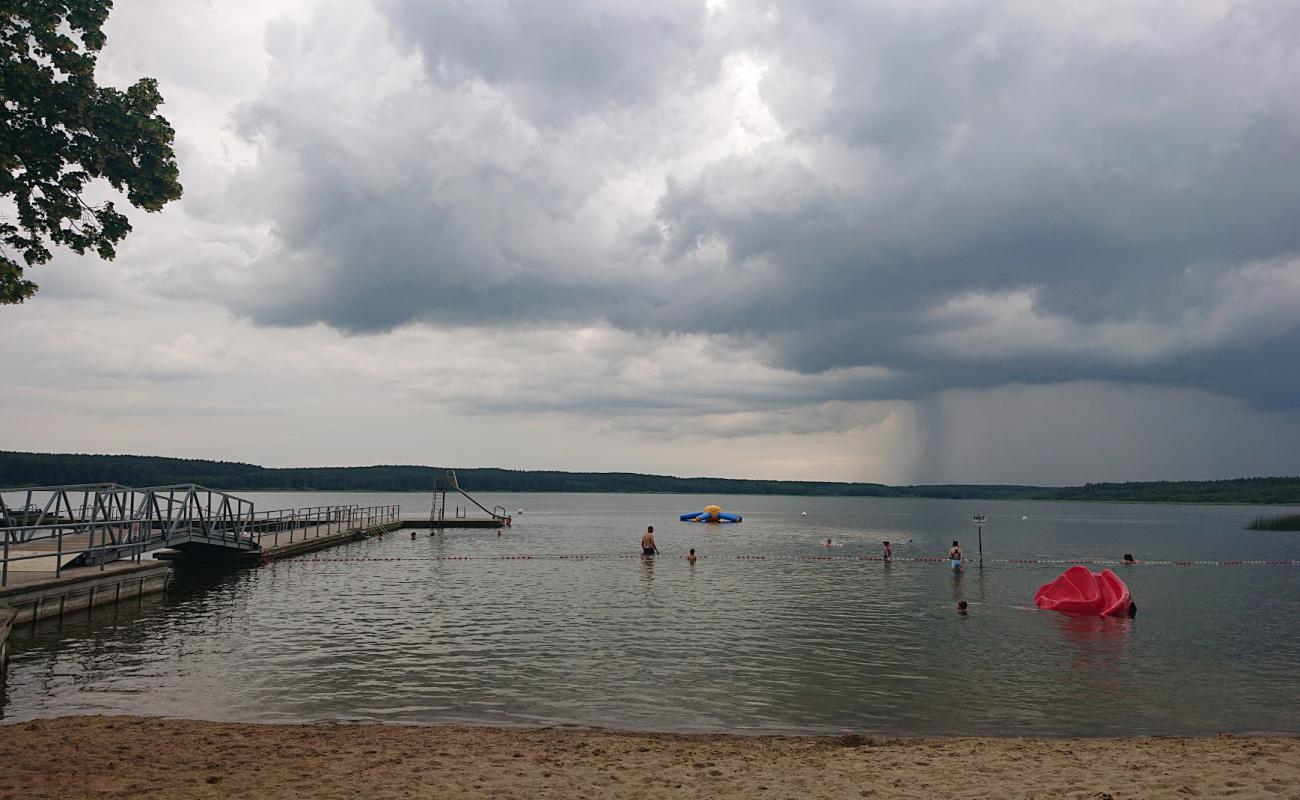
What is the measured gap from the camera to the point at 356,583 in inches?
1427

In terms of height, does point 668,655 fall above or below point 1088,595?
below

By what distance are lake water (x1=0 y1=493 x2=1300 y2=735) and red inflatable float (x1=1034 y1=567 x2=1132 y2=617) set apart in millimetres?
909

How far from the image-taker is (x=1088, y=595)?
29.4 m

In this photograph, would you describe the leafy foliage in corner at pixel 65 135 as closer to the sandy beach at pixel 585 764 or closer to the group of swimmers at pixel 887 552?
the sandy beach at pixel 585 764

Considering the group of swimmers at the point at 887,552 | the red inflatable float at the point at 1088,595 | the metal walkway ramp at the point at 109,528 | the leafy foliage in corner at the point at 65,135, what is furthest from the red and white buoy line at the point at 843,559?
the leafy foliage in corner at the point at 65,135

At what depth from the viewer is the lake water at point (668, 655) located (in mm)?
15445

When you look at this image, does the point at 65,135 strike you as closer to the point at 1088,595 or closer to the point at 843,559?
the point at 1088,595


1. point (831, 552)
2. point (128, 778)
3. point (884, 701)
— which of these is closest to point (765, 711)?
point (884, 701)

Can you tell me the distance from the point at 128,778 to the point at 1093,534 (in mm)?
104555

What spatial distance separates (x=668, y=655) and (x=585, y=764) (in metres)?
9.93

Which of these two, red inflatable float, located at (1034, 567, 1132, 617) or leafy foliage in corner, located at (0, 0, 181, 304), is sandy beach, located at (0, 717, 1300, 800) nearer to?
leafy foliage in corner, located at (0, 0, 181, 304)

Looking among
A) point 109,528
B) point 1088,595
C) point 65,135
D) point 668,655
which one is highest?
point 65,135

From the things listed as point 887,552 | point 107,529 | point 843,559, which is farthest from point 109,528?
point 843,559

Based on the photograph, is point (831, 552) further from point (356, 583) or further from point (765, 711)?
point (765, 711)
